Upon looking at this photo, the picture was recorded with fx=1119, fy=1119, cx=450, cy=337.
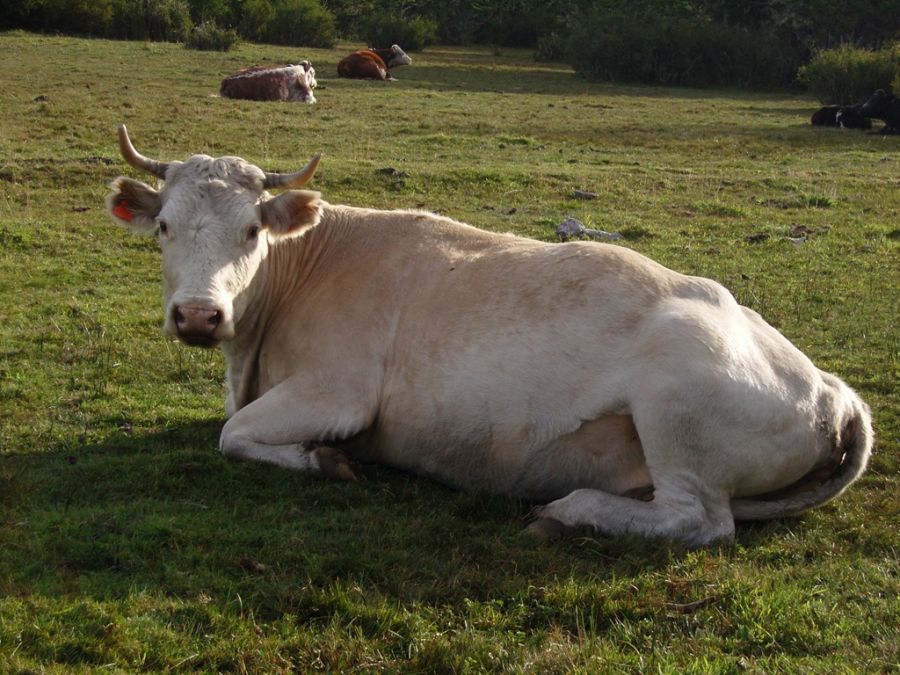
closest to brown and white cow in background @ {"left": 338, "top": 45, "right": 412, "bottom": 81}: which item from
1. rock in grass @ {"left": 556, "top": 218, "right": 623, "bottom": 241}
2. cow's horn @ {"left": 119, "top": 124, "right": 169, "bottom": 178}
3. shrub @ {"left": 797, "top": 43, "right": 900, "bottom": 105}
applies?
shrub @ {"left": 797, "top": 43, "right": 900, "bottom": 105}

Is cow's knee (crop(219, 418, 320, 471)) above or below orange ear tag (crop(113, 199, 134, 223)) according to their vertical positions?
below

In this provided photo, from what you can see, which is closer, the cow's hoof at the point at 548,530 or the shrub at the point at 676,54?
the cow's hoof at the point at 548,530

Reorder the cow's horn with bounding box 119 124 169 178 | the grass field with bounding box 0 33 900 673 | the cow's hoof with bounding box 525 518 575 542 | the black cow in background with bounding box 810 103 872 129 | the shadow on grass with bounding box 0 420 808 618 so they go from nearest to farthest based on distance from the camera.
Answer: the grass field with bounding box 0 33 900 673 < the shadow on grass with bounding box 0 420 808 618 < the cow's hoof with bounding box 525 518 575 542 < the cow's horn with bounding box 119 124 169 178 < the black cow in background with bounding box 810 103 872 129

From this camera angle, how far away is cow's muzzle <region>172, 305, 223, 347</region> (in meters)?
6.45

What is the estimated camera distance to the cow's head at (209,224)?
21.5 feet

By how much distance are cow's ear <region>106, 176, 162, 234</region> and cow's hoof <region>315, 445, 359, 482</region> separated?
6.25ft

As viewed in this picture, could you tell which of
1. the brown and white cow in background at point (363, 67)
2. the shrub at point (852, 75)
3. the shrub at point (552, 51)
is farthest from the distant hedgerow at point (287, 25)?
the shrub at point (852, 75)

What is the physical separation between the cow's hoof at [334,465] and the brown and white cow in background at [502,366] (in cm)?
1

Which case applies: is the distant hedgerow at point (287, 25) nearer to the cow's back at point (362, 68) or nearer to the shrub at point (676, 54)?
the shrub at point (676, 54)

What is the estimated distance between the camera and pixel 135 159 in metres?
7.29

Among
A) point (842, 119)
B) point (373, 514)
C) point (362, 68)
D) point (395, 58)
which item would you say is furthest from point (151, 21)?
point (373, 514)

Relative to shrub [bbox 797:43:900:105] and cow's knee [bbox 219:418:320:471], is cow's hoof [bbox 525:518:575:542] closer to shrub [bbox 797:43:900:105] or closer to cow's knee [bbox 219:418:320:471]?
cow's knee [bbox 219:418:320:471]

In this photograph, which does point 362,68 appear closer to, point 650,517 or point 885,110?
point 885,110

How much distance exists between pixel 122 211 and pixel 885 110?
96.1 ft
